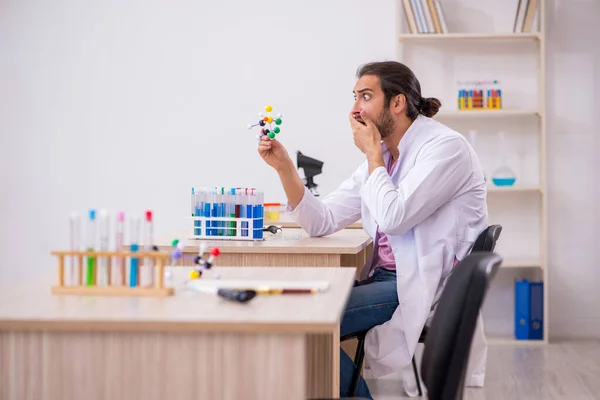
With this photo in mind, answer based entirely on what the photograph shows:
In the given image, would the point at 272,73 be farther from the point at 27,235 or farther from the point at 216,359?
the point at 216,359

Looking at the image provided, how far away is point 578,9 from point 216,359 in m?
4.14

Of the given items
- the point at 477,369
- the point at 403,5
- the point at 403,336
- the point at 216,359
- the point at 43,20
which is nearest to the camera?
the point at 216,359

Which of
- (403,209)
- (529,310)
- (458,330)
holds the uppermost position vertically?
(403,209)

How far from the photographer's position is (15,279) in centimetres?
542

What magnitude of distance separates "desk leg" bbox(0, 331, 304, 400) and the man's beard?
5.03ft

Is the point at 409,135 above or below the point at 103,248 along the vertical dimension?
above

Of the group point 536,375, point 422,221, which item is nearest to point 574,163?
point 536,375

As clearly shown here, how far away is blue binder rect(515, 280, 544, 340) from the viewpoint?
4723 millimetres

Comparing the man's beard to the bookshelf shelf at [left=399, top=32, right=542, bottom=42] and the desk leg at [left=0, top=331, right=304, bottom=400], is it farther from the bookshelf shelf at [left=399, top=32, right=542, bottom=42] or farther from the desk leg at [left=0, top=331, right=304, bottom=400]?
the bookshelf shelf at [left=399, top=32, right=542, bottom=42]

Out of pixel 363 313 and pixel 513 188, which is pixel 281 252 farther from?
pixel 513 188

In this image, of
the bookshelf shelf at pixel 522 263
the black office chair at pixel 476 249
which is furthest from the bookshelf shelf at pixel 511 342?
the black office chair at pixel 476 249

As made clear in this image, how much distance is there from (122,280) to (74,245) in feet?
0.42

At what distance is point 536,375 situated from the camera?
3941 millimetres

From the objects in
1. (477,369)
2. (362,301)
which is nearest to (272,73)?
(477,369)
